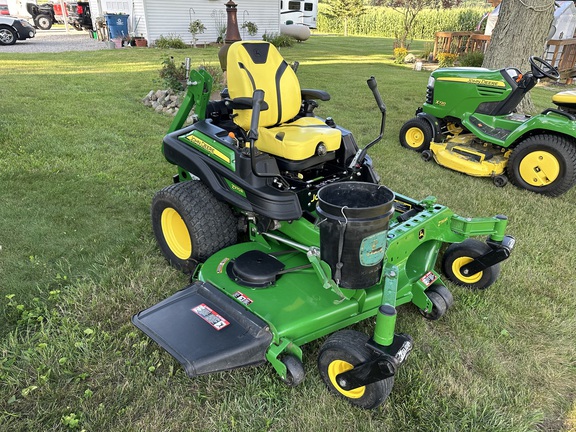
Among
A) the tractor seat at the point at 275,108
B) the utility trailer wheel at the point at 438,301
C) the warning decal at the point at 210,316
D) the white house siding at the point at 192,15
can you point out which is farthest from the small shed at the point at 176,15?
the utility trailer wheel at the point at 438,301

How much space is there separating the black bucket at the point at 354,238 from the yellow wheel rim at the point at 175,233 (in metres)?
1.34

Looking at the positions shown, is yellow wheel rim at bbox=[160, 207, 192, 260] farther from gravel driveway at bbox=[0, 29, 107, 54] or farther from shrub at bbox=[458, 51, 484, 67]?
gravel driveway at bbox=[0, 29, 107, 54]

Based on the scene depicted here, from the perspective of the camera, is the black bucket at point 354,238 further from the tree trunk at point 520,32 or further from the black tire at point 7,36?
the black tire at point 7,36

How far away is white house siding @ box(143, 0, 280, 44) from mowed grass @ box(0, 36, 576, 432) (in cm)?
1148

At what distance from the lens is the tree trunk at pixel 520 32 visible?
640cm

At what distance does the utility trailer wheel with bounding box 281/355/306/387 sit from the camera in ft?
6.66

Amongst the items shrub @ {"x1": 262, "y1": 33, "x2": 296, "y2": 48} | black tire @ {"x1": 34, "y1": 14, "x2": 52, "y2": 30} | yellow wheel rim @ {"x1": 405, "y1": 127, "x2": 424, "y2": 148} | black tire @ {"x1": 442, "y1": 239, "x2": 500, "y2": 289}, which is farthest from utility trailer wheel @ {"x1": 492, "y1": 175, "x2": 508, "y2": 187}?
black tire @ {"x1": 34, "y1": 14, "x2": 52, "y2": 30}

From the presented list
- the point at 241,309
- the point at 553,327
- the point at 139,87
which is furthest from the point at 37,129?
the point at 553,327

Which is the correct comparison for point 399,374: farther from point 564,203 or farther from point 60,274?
point 564,203

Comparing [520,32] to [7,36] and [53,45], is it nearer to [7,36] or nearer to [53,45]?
[53,45]

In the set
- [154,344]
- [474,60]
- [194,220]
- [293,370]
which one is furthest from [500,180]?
[474,60]

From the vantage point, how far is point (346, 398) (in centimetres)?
206

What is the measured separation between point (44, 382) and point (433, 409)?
72.5 inches

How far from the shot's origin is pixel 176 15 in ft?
51.0
